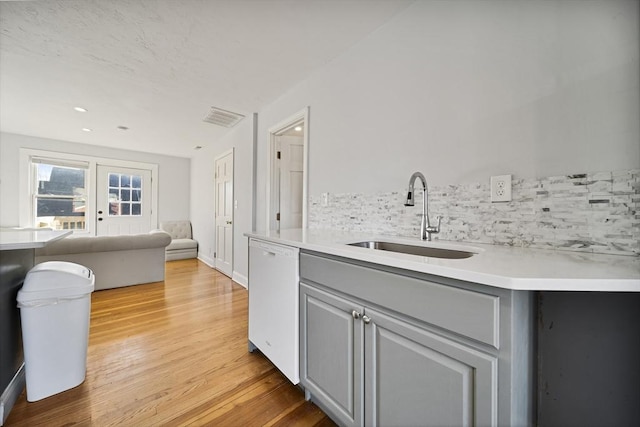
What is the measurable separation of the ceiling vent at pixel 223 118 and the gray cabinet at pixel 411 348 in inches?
111

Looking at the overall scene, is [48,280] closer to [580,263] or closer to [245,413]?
[245,413]

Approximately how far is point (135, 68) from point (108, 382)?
253 cm

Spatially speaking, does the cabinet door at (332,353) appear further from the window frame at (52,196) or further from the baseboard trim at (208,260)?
the window frame at (52,196)

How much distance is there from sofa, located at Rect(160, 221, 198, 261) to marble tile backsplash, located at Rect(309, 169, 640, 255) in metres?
5.07

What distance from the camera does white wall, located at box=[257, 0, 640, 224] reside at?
931mm

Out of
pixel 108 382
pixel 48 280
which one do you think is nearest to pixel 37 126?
pixel 48 280

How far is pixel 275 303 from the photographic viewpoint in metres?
1.56

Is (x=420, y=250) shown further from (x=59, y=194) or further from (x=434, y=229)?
(x=59, y=194)

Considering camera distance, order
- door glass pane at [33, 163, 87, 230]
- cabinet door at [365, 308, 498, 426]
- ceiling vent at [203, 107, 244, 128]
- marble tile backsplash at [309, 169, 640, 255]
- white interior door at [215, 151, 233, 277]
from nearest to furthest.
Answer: cabinet door at [365, 308, 498, 426]
marble tile backsplash at [309, 169, 640, 255]
ceiling vent at [203, 107, 244, 128]
white interior door at [215, 151, 233, 277]
door glass pane at [33, 163, 87, 230]

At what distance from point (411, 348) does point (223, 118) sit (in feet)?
12.0

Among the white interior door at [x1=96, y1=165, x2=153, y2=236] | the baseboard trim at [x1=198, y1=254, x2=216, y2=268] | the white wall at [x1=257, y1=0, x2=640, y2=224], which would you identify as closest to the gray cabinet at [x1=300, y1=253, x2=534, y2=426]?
the white wall at [x1=257, y1=0, x2=640, y2=224]

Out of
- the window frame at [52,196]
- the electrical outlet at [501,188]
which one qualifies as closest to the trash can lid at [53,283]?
the electrical outlet at [501,188]

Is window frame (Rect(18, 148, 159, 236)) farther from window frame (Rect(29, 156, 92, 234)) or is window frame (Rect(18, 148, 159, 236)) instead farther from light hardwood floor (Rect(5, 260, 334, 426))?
light hardwood floor (Rect(5, 260, 334, 426))

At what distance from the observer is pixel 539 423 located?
940 millimetres
